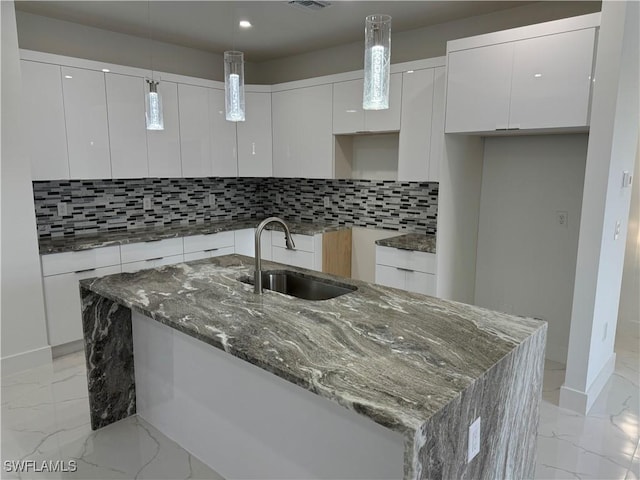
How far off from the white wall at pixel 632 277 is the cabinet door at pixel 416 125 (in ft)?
6.14

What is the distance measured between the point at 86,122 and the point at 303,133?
1.94 m

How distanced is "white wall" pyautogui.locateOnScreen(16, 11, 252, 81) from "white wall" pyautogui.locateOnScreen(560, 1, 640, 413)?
3707 mm

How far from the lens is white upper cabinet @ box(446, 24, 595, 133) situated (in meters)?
2.66

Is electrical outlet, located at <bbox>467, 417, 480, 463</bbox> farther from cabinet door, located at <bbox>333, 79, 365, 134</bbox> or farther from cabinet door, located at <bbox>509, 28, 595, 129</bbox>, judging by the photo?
cabinet door, located at <bbox>333, 79, 365, 134</bbox>

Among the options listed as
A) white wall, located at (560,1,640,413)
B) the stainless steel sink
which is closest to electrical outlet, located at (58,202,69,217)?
the stainless steel sink

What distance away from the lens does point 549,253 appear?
3494mm

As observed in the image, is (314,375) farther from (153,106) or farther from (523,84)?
(523,84)

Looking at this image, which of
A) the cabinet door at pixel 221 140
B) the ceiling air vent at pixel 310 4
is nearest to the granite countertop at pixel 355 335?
the ceiling air vent at pixel 310 4

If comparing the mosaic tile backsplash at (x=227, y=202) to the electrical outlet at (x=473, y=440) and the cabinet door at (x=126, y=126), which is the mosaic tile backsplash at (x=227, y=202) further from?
the electrical outlet at (x=473, y=440)

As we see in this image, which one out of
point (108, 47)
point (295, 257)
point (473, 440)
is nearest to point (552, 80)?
point (473, 440)

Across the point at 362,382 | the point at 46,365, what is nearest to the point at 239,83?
the point at 362,382

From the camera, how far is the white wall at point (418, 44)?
337cm

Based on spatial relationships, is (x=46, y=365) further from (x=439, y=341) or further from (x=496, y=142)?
(x=496, y=142)

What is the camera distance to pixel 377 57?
1.80 meters
